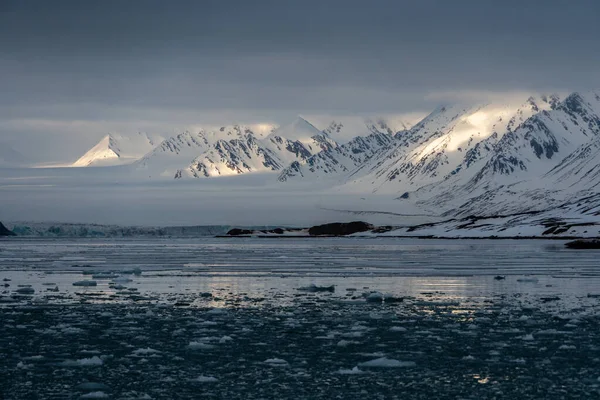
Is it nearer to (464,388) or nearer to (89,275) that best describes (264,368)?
(464,388)

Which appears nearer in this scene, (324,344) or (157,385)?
(157,385)

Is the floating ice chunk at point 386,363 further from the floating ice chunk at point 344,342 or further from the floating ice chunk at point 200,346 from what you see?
the floating ice chunk at point 200,346

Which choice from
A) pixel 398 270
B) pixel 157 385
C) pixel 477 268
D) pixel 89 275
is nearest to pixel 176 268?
pixel 89 275

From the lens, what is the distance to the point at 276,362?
28891mm

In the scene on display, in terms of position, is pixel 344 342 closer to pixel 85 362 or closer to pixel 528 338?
pixel 528 338

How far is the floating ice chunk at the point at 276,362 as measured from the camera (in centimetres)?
2850

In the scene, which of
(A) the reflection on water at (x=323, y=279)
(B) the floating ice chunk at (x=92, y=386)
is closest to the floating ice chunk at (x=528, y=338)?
(A) the reflection on water at (x=323, y=279)

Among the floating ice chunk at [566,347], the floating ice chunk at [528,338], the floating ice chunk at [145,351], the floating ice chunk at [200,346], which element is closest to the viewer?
the floating ice chunk at [145,351]

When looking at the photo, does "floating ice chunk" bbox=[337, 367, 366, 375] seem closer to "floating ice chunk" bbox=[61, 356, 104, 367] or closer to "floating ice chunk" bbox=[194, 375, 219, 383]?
"floating ice chunk" bbox=[194, 375, 219, 383]

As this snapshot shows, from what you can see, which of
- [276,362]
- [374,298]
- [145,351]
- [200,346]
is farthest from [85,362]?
[374,298]

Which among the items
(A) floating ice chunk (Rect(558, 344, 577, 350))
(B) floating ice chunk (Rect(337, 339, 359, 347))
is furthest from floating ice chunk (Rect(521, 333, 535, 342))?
(B) floating ice chunk (Rect(337, 339, 359, 347))

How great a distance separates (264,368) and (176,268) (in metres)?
46.6

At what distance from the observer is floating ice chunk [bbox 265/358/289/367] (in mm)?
28500

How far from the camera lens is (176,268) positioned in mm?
74000
